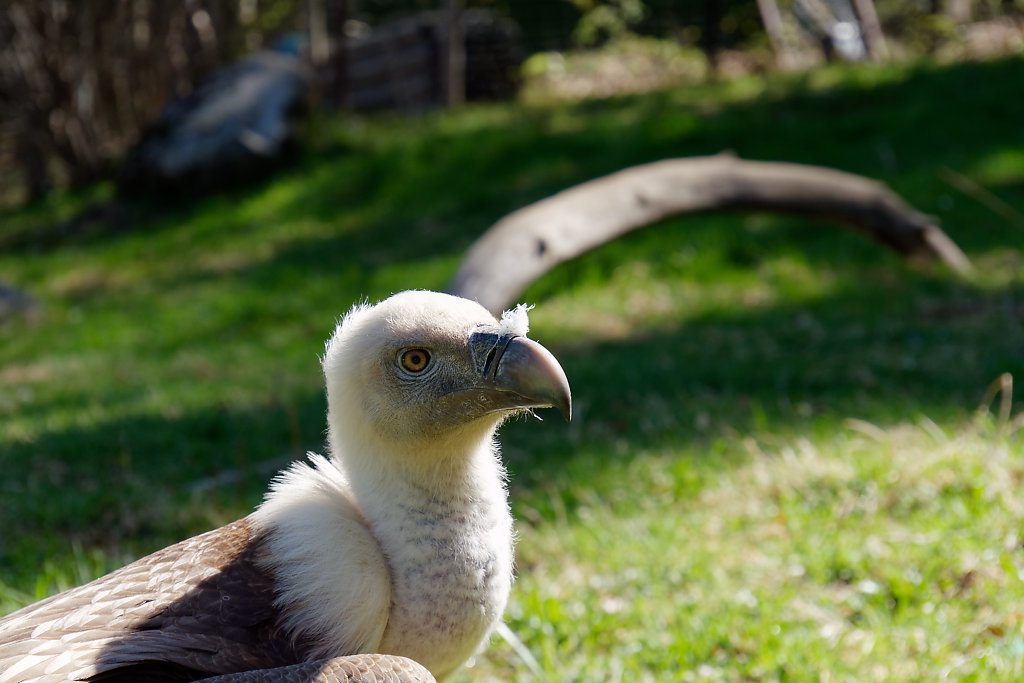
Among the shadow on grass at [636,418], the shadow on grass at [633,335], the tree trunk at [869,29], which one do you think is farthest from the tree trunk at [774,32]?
the shadow on grass at [636,418]

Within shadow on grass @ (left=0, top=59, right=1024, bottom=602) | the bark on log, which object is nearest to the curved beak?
shadow on grass @ (left=0, top=59, right=1024, bottom=602)

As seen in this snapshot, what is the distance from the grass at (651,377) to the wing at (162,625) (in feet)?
3.64

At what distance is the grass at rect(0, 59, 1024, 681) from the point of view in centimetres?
351

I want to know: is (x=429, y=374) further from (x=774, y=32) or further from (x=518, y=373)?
(x=774, y=32)

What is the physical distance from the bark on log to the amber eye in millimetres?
2441

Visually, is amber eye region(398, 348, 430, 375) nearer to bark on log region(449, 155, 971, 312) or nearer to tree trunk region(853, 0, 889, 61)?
bark on log region(449, 155, 971, 312)

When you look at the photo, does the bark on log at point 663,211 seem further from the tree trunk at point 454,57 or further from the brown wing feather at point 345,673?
the tree trunk at point 454,57

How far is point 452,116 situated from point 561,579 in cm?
894

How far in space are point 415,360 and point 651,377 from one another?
3.68 meters

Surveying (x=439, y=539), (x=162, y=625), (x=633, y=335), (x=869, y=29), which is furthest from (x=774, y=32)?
(x=162, y=625)

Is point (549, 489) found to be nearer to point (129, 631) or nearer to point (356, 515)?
point (356, 515)

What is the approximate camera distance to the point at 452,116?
1200 cm

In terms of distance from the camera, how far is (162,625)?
228 cm

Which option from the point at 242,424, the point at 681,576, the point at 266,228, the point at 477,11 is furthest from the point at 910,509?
the point at 477,11
